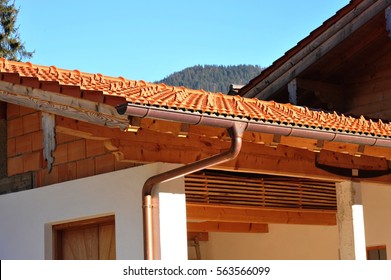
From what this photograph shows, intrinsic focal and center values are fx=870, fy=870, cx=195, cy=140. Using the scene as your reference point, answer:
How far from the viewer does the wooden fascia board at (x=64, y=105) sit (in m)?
7.31

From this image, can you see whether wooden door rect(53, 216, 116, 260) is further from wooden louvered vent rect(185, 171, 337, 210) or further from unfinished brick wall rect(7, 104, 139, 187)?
wooden louvered vent rect(185, 171, 337, 210)

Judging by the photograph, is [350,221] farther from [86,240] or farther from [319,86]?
[319,86]

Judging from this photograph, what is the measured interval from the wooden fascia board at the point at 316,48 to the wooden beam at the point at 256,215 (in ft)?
7.00

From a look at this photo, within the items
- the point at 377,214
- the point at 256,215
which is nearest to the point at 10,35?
the point at 256,215

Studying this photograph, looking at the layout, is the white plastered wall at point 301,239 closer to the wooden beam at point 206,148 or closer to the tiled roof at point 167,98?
the tiled roof at point 167,98

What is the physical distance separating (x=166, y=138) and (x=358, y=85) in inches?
198

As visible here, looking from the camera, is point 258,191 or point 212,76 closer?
point 258,191

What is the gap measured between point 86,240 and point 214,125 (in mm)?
2702

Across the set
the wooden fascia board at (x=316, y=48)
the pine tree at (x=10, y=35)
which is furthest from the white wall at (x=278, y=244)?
the pine tree at (x=10, y=35)

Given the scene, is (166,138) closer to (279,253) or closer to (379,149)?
(379,149)

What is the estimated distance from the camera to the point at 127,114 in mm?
6895

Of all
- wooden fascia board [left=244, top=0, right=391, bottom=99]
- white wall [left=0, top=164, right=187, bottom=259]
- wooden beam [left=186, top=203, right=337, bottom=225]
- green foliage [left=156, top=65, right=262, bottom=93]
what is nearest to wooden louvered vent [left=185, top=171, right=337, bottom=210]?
wooden beam [left=186, top=203, right=337, bottom=225]

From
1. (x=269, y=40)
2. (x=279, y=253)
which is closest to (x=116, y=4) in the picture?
(x=269, y=40)

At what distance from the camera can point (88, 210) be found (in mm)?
9078
